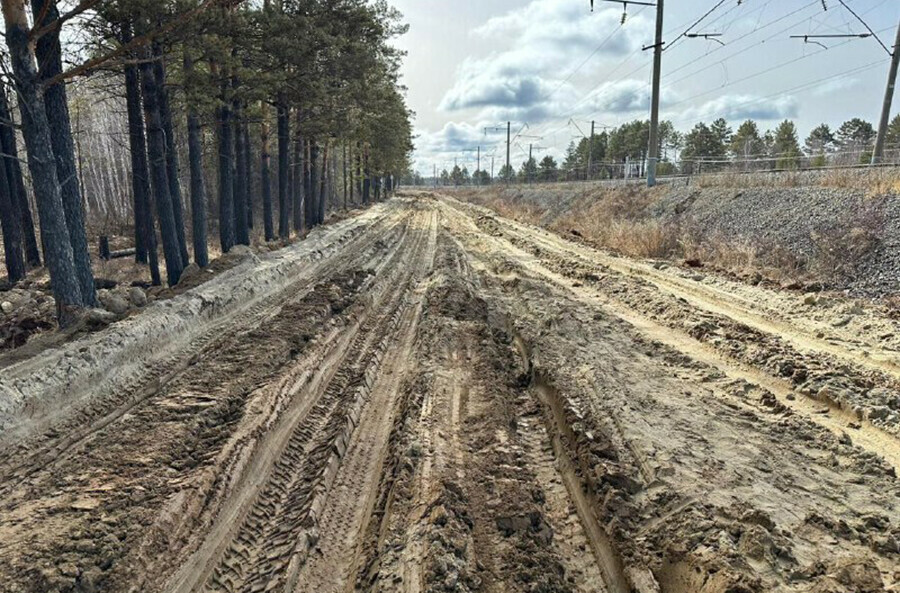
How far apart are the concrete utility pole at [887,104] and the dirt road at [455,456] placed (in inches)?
588

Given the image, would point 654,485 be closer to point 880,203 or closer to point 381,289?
point 381,289

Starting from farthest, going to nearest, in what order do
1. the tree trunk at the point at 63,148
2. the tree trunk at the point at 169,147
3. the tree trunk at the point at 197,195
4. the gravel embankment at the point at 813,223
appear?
the tree trunk at the point at 197,195 → the tree trunk at the point at 169,147 → the gravel embankment at the point at 813,223 → the tree trunk at the point at 63,148

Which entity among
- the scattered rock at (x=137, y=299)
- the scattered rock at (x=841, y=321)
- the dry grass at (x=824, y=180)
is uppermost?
the dry grass at (x=824, y=180)

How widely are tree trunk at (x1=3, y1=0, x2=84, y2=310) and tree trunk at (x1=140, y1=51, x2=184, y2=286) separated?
4578 millimetres

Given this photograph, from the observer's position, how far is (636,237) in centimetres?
1538

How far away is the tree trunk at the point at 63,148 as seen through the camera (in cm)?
717

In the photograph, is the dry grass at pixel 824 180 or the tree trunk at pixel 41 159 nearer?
the tree trunk at pixel 41 159

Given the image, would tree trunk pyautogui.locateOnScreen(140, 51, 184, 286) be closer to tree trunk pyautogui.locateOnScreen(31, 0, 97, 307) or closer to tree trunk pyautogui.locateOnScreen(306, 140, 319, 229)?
tree trunk pyautogui.locateOnScreen(31, 0, 97, 307)

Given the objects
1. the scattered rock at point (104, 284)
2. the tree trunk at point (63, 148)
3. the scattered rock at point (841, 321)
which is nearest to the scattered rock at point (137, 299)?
A: the tree trunk at point (63, 148)

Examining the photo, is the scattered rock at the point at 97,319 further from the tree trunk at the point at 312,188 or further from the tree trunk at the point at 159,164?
the tree trunk at the point at 312,188

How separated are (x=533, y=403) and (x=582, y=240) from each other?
13643 mm

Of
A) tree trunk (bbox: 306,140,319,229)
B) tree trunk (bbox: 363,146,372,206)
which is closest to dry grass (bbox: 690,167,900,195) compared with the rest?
tree trunk (bbox: 306,140,319,229)

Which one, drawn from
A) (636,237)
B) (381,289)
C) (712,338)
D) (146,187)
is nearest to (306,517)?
(712,338)

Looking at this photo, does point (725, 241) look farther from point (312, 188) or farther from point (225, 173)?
point (312, 188)
